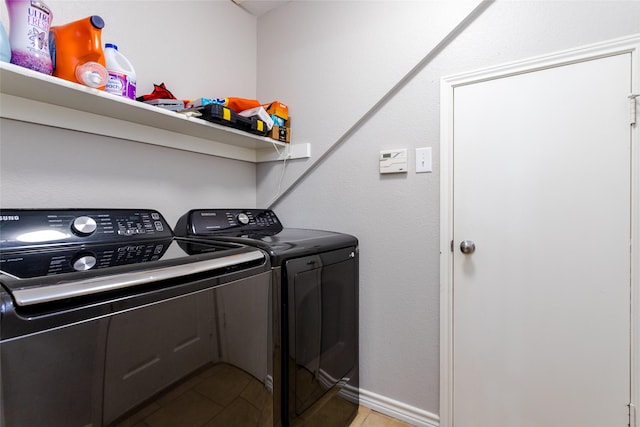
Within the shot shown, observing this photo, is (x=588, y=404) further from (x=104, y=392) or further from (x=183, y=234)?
(x=183, y=234)

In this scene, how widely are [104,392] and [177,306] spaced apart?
0.22m

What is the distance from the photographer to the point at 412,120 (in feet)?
5.25

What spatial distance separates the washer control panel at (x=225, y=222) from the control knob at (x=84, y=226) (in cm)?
41

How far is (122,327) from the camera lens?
0.67 meters

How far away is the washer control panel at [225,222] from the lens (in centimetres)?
152

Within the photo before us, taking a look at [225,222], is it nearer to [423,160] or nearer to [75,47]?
[75,47]

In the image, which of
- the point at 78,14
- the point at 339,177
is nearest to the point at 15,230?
the point at 78,14

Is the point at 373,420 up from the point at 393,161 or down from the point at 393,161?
down

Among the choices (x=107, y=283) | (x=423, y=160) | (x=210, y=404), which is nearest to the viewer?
(x=107, y=283)

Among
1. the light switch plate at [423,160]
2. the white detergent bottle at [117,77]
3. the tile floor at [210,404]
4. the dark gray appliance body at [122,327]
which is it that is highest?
the white detergent bottle at [117,77]

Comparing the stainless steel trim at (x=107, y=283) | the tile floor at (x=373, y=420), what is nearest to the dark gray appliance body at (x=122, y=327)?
the stainless steel trim at (x=107, y=283)

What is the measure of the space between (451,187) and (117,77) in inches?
61.4

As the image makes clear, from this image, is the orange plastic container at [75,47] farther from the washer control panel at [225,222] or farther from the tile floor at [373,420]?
the tile floor at [373,420]

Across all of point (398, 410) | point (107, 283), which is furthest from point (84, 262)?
point (398, 410)
